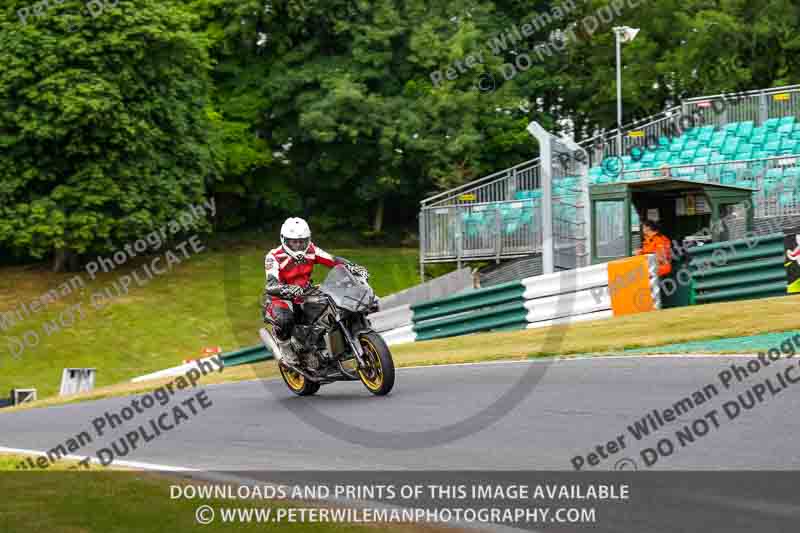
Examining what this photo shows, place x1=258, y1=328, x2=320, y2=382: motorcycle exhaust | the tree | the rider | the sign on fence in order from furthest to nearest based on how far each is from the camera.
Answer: the tree < the sign on fence < x1=258, y1=328, x2=320, y2=382: motorcycle exhaust < the rider

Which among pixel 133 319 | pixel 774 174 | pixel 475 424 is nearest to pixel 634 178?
pixel 774 174

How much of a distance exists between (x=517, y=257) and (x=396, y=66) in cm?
2101

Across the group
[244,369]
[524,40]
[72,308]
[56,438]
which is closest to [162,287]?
[72,308]

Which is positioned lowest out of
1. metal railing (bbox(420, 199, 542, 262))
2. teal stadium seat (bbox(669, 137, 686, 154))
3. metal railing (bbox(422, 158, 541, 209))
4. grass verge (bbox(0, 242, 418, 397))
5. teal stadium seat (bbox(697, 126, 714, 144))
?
grass verge (bbox(0, 242, 418, 397))

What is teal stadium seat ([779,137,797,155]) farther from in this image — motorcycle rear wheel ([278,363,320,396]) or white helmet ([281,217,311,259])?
white helmet ([281,217,311,259])

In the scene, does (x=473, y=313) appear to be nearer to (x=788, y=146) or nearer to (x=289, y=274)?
(x=289, y=274)

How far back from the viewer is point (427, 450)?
930cm

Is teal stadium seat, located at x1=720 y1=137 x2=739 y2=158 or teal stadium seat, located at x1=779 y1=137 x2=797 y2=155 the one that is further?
teal stadium seat, located at x1=720 y1=137 x2=739 y2=158

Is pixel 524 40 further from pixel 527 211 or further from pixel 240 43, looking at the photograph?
pixel 527 211

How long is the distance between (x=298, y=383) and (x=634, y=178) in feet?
58.3

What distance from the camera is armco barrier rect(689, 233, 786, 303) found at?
1948 cm

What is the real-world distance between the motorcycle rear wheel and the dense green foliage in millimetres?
29133

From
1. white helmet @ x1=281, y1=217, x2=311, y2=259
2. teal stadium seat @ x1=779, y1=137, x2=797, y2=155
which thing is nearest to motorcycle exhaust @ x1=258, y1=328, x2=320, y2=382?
white helmet @ x1=281, y1=217, x2=311, y2=259

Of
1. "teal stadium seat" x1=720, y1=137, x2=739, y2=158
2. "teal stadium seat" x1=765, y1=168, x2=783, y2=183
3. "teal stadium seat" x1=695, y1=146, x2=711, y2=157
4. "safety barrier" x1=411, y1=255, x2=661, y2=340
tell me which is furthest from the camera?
"teal stadium seat" x1=695, y1=146, x2=711, y2=157
